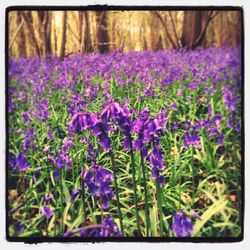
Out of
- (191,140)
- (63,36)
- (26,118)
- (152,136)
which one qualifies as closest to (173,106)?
(191,140)

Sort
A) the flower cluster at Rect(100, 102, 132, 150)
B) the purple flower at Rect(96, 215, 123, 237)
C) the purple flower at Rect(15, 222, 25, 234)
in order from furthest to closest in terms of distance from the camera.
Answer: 1. the purple flower at Rect(15, 222, 25, 234)
2. the purple flower at Rect(96, 215, 123, 237)
3. the flower cluster at Rect(100, 102, 132, 150)

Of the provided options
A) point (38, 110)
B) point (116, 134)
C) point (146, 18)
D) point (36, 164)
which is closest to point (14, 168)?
point (36, 164)

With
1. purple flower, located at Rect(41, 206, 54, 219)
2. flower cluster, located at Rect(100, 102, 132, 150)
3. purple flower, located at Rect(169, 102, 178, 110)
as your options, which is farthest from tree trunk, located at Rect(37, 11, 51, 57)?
purple flower, located at Rect(41, 206, 54, 219)

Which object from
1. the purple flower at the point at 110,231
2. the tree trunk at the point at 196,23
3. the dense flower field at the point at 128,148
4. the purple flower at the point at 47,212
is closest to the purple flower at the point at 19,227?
the dense flower field at the point at 128,148

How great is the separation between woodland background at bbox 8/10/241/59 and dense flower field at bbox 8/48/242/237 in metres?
0.07

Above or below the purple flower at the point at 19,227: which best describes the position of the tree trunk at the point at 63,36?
above

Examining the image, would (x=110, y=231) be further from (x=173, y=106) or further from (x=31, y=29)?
(x=31, y=29)

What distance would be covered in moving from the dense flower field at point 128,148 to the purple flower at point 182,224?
8 cm

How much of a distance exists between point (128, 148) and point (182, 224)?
564mm

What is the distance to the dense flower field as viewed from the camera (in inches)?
113

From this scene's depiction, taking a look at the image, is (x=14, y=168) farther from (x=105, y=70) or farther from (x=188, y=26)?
(x=188, y=26)

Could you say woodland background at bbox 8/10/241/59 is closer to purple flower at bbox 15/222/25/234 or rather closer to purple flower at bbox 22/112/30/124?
purple flower at bbox 22/112/30/124

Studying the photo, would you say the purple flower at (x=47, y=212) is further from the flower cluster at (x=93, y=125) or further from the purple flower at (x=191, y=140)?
the purple flower at (x=191, y=140)

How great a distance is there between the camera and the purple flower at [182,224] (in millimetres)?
2656
